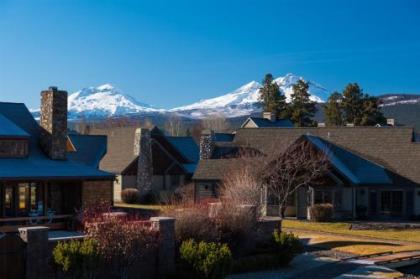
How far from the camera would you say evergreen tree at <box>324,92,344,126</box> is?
90938mm

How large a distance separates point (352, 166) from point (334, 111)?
149 feet

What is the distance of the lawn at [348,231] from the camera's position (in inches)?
1430

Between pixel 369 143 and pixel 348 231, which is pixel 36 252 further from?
pixel 369 143

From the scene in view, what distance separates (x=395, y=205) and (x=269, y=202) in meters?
8.81

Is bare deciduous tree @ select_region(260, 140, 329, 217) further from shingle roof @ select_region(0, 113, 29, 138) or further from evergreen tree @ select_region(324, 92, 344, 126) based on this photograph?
evergreen tree @ select_region(324, 92, 344, 126)

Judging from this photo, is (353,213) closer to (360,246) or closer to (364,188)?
(364,188)

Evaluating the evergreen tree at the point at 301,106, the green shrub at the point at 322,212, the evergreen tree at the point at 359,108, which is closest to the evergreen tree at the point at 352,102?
the evergreen tree at the point at 359,108

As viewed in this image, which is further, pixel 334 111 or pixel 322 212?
pixel 334 111

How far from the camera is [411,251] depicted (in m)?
30.5

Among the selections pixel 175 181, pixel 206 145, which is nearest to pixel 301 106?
pixel 175 181

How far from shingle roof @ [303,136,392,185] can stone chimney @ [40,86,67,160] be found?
17.3 m

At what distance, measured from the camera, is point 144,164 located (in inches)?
2221

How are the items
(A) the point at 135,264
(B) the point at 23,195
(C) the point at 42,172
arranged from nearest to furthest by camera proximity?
(A) the point at 135,264, (C) the point at 42,172, (B) the point at 23,195

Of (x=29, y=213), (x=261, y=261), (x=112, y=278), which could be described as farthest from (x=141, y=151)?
(x=112, y=278)
